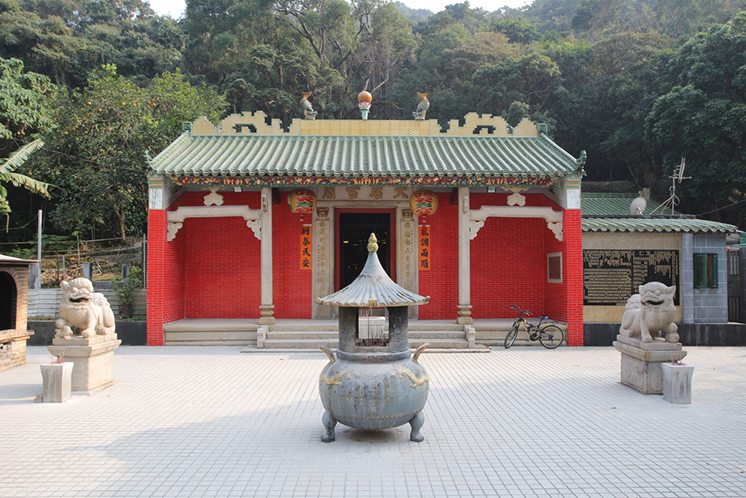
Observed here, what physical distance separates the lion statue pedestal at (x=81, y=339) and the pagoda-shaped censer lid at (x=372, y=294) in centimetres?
396

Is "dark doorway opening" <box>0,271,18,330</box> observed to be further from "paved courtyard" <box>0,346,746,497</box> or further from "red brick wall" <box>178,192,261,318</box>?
"red brick wall" <box>178,192,261,318</box>

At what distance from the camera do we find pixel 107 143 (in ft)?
57.8

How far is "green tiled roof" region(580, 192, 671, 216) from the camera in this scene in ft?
69.3

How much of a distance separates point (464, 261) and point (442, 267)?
4.55ft

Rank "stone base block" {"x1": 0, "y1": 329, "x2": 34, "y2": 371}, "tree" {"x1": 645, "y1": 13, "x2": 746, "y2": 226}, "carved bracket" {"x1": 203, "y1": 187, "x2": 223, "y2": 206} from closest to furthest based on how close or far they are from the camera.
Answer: "stone base block" {"x1": 0, "y1": 329, "x2": 34, "y2": 371} < "carved bracket" {"x1": 203, "y1": 187, "x2": 223, "y2": 206} < "tree" {"x1": 645, "y1": 13, "x2": 746, "y2": 226}

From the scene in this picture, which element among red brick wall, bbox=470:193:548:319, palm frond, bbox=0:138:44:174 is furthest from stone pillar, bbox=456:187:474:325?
palm frond, bbox=0:138:44:174

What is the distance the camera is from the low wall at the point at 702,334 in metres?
12.5

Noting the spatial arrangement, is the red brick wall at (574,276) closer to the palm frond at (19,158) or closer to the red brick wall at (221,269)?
the red brick wall at (221,269)

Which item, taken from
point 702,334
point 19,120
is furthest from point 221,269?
point 19,120

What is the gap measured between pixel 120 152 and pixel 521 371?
13740mm

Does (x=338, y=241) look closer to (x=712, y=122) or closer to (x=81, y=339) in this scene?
(x=81, y=339)

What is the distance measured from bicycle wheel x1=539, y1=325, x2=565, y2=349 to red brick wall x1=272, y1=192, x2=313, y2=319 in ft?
18.1

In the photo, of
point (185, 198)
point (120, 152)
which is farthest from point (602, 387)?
point (120, 152)

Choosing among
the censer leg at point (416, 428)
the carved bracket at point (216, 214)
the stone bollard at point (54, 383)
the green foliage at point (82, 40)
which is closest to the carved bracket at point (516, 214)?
the carved bracket at point (216, 214)
